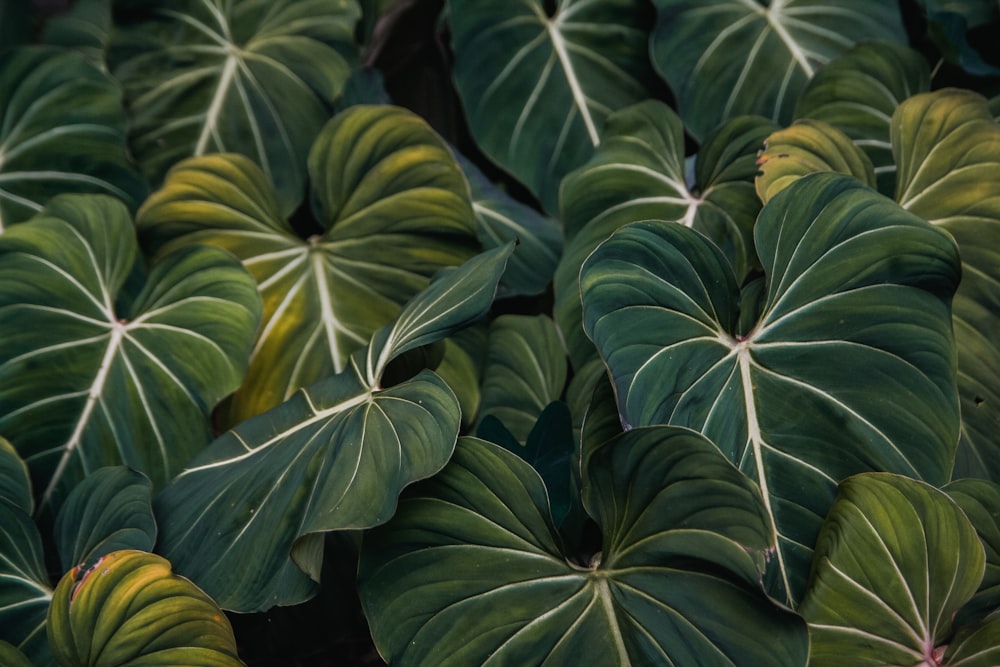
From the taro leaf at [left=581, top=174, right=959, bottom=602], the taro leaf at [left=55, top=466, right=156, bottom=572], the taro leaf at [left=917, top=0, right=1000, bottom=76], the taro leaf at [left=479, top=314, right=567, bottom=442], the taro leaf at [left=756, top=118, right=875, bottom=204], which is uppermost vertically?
the taro leaf at [left=917, top=0, right=1000, bottom=76]

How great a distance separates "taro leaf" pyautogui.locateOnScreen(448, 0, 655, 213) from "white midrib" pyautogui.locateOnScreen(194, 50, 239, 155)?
39 cm

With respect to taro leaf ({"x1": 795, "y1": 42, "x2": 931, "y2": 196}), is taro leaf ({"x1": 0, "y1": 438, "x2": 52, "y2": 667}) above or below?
below

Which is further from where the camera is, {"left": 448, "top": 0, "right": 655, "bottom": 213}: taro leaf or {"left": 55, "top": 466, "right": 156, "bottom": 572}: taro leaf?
{"left": 448, "top": 0, "right": 655, "bottom": 213}: taro leaf

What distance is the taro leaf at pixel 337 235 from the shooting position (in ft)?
3.98

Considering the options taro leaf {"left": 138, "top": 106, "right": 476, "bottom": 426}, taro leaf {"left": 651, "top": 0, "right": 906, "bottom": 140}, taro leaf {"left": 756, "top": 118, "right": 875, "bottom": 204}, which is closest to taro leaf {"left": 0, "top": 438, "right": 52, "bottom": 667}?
taro leaf {"left": 138, "top": 106, "right": 476, "bottom": 426}

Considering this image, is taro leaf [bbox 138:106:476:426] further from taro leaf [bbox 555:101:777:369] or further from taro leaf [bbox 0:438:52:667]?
taro leaf [bbox 0:438:52:667]

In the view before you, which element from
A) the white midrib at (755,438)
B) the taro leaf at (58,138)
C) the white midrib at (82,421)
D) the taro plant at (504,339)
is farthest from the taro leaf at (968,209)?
the taro leaf at (58,138)

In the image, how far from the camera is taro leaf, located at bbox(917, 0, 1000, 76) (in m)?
1.29

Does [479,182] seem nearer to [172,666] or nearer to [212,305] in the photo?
[212,305]

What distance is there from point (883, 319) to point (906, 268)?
5cm

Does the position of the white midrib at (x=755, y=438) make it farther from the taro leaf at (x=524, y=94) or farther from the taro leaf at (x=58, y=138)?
the taro leaf at (x=58, y=138)

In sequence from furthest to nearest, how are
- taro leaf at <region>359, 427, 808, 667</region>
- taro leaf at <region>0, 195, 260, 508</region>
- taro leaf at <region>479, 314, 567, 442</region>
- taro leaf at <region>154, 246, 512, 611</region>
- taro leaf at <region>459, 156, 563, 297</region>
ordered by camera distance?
taro leaf at <region>459, 156, 563, 297</region>
taro leaf at <region>479, 314, 567, 442</region>
taro leaf at <region>0, 195, 260, 508</region>
taro leaf at <region>154, 246, 512, 611</region>
taro leaf at <region>359, 427, 808, 667</region>

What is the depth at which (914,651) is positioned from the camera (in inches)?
31.1

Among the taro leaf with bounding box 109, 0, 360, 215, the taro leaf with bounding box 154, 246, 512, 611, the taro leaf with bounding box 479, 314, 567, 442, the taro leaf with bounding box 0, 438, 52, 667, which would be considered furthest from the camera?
the taro leaf with bounding box 109, 0, 360, 215
